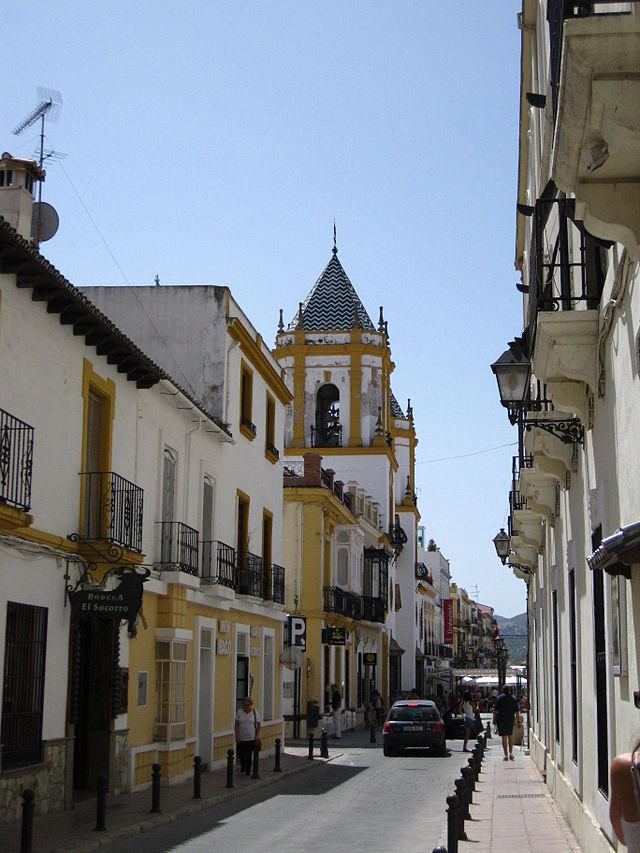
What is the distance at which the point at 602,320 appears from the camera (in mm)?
8422

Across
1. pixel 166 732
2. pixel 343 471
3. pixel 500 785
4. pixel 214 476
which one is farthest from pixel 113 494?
pixel 343 471

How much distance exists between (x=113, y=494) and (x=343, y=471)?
117 ft

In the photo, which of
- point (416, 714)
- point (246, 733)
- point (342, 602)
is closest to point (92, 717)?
point (246, 733)

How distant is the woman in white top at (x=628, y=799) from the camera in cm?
573

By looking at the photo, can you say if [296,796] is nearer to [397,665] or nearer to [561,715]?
[561,715]

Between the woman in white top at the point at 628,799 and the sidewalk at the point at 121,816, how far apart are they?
24.5 ft

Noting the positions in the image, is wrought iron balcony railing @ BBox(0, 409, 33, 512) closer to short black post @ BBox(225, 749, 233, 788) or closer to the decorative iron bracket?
the decorative iron bracket

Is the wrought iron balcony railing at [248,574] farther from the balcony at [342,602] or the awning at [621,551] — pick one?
the awning at [621,551]

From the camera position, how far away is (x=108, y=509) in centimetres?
1650

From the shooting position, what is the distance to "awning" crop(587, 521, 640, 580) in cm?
651

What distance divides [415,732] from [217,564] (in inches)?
357

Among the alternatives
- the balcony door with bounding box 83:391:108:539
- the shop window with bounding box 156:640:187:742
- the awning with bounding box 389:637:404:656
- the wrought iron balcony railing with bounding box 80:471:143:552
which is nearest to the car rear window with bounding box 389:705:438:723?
the shop window with bounding box 156:640:187:742

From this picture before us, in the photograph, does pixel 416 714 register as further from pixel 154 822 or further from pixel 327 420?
pixel 327 420

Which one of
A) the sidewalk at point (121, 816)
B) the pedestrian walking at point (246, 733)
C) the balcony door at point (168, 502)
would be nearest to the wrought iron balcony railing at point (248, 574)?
the pedestrian walking at point (246, 733)
